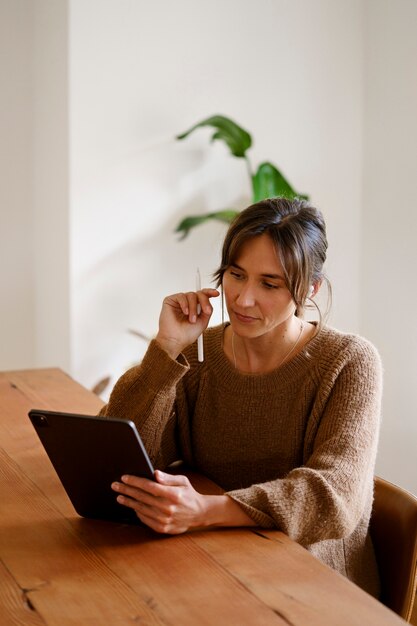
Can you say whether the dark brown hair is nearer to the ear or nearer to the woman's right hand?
the ear

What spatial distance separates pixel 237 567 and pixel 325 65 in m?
2.70

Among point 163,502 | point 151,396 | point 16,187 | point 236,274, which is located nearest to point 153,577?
point 163,502

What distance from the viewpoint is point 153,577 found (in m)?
1.25

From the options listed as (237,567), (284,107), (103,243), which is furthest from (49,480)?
(284,107)

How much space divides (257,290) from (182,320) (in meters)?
0.23

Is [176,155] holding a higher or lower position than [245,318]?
higher

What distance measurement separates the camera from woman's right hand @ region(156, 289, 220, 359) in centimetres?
183

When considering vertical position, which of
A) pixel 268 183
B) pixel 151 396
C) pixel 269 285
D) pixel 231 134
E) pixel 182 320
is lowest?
pixel 151 396

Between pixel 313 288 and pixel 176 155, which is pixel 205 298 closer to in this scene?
pixel 313 288

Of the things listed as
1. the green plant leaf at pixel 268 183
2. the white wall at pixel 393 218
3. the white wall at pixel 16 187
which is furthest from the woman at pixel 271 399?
the white wall at pixel 16 187

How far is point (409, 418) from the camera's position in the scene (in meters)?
3.42

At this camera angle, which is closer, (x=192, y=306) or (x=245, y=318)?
(x=245, y=318)

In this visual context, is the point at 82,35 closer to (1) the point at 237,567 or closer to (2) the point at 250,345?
(2) the point at 250,345

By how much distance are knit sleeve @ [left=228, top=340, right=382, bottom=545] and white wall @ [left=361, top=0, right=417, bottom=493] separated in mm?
1753
